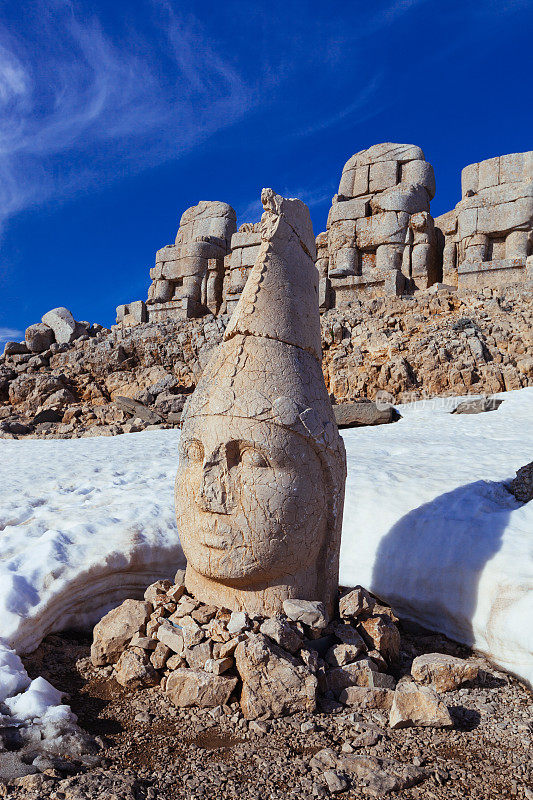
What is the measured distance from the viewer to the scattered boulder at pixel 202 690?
8.52ft

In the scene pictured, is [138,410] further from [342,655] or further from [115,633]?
[342,655]

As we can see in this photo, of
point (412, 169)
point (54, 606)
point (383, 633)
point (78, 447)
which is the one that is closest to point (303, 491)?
point (383, 633)

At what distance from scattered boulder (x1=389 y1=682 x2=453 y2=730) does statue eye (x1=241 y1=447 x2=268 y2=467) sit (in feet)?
4.25

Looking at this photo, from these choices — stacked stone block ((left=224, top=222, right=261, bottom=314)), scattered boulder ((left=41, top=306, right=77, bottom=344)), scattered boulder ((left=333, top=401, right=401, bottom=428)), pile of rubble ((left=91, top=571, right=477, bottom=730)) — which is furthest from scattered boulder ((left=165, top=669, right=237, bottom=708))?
scattered boulder ((left=41, top=306, right=77, bottom=344))

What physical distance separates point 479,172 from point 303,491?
1475 centimetres

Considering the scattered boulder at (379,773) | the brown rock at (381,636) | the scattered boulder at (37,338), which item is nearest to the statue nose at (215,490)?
the brown rock at (381,636)

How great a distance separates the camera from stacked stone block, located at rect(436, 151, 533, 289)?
13.6 metres

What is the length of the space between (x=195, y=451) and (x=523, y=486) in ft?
9.26

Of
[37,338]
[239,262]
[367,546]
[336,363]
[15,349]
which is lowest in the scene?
[367,546]

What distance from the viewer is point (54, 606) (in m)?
3.38

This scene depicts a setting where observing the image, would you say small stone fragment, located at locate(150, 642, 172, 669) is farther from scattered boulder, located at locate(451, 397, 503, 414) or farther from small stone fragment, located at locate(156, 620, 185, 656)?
scattered boulder, located at locate(451, 397, 503, 414)

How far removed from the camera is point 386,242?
15734 mm

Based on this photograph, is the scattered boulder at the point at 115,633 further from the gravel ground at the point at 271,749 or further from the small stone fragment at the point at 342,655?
the small stone fragment at the point at 342,655

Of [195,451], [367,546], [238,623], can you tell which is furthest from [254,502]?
[367,546]
